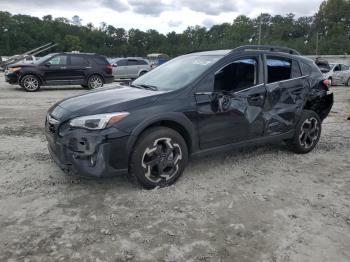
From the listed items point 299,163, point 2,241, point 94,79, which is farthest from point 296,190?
point 94,79

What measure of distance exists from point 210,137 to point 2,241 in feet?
8.40

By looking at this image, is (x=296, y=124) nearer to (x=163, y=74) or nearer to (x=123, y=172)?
(x=163, y=74)

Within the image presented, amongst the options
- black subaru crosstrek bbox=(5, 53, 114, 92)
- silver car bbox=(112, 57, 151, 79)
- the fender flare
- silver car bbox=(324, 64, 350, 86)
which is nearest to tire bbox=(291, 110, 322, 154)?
the fender flare

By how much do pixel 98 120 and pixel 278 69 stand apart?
9.56ft

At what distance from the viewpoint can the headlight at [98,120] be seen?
3881 mm

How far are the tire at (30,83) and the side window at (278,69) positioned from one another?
12.0 meters

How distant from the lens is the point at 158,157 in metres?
4.22

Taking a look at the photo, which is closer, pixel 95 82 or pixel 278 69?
pixel 278 69

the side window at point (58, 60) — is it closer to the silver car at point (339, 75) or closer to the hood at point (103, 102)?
the hood at point (103, 102)

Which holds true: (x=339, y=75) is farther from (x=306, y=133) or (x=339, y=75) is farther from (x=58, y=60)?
(x=306, y=133)

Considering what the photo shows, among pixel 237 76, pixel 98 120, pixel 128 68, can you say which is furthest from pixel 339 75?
pixel 98 120

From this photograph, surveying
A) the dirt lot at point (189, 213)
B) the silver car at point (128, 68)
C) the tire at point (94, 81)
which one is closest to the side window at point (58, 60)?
the tire at point (94, 81)

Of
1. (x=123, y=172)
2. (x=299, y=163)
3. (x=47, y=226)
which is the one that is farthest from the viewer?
(x=299, y=163)

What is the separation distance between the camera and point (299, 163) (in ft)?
17.8
